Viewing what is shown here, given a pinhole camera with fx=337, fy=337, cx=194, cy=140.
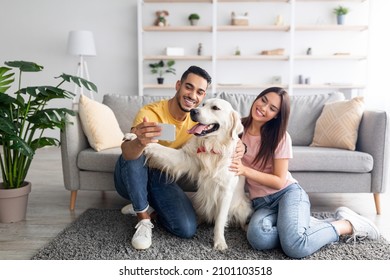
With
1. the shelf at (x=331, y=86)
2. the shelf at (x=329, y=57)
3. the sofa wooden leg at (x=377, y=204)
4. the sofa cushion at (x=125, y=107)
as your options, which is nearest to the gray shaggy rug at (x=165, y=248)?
the sofa wooden leg at (x=377, y=204)

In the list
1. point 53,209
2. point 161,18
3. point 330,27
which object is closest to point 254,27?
point 330,27

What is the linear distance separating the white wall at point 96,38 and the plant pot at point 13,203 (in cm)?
373

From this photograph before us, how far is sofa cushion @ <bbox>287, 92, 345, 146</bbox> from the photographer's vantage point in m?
2.97

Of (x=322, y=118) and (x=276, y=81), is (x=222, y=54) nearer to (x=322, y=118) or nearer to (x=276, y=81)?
(x=276, y=81)

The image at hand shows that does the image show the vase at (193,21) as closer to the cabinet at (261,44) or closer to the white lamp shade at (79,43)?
the cabinet at (261,44)

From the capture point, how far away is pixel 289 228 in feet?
5.72

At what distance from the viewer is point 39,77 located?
5773mm

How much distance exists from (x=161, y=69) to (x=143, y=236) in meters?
4.16

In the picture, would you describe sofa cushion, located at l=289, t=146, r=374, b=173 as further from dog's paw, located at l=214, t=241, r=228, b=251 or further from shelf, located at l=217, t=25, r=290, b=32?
shelf, located at l=217, t=25, r=290, b=32

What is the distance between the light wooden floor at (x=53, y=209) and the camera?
1.95 meters

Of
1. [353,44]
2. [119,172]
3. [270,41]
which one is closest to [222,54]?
[270,41]

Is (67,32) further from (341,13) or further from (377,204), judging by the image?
(377,204)

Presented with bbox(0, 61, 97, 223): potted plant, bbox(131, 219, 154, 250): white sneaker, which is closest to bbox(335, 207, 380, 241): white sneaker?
bbox(131, 219, 154, 250): white sneaker

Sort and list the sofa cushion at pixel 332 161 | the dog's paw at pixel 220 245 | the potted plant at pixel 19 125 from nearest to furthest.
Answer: the dog's paw at pixel 220 245 → the potted plant at pixel 19 125 → the sofa cushion at pixel 332 161
